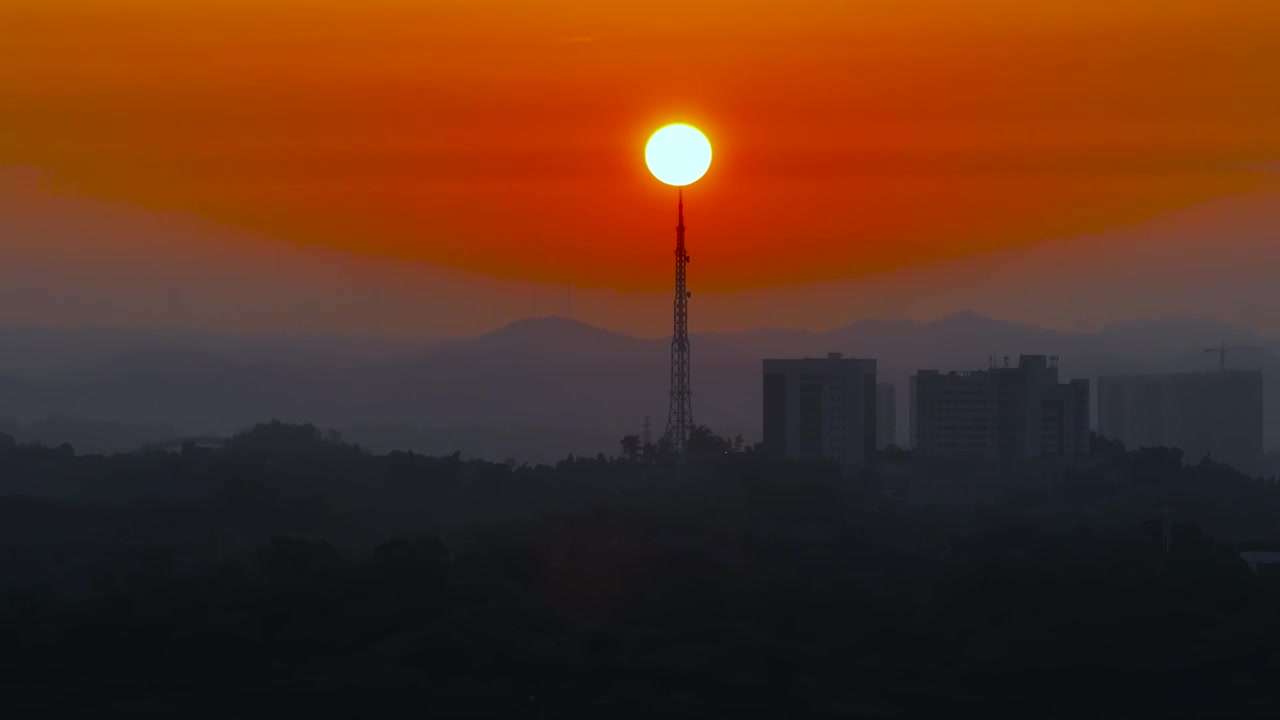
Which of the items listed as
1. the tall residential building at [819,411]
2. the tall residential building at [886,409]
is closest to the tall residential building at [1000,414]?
the tall residential building at [819,411]

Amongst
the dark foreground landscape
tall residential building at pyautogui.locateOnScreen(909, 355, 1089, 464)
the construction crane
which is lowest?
the dark foreground landscape

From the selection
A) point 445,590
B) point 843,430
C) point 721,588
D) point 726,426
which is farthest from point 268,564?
point 726,426

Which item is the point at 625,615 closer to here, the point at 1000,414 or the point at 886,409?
the point at 1000,414

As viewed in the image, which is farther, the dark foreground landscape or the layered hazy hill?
the layered hazy hill

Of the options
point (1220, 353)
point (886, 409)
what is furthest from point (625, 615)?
point (1220, 353)

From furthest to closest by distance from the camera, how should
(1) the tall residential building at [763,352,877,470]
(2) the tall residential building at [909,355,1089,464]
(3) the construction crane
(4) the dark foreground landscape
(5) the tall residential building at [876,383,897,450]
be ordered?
(3) the construction crane < (5) the tall residential building at [876,383,897,450] < (1) the tall residential building at [763,352,877,470] < (2) the tall residential building at [909,355,1089,464] < (4) the dark foreground landscape

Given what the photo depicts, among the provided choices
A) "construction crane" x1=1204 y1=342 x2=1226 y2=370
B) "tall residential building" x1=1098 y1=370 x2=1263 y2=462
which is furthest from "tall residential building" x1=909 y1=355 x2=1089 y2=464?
"construction crane" x1=1204 y1=342 x2=1226 y2=370

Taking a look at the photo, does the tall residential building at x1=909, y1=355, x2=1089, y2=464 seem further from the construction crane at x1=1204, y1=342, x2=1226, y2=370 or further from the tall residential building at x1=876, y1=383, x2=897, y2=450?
the construction crane at x1=1204, y1=342, x2=1226, y2=370

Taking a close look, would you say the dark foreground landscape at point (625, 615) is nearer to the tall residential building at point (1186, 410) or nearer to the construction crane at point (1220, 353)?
the tall residential building at point (1186, 410)
